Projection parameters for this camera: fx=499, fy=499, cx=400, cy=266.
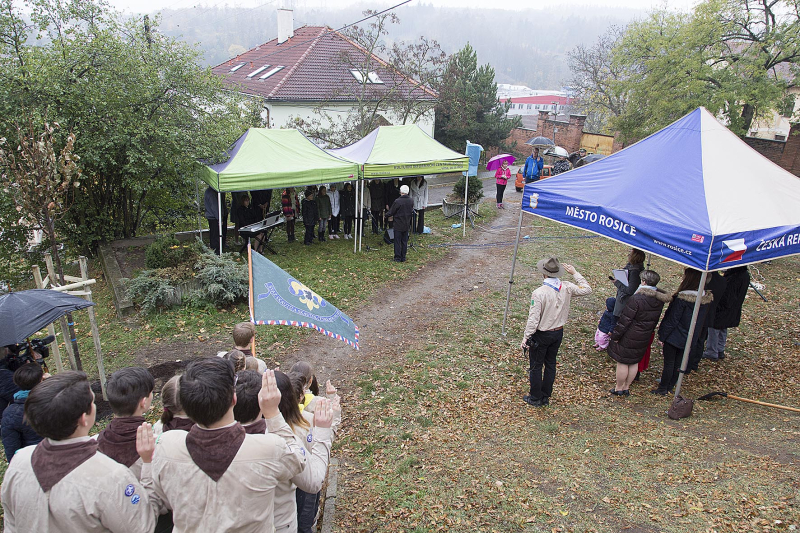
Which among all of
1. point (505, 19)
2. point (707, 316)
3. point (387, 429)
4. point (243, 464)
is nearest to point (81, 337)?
point (387, 429)

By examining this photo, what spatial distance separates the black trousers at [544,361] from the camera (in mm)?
5746

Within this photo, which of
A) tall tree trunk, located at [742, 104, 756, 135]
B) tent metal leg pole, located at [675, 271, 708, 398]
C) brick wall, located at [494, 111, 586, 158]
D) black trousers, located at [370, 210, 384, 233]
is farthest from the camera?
brick wall, located at [494, 111, 586, 158]

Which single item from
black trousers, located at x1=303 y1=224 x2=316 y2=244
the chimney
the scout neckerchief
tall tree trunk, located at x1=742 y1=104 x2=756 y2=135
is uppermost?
the chimney

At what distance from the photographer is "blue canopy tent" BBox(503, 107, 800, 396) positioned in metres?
5.33

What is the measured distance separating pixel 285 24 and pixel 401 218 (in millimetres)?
26465

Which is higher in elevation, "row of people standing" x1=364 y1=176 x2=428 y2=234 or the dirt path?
"row of people standing" x1=364 y1=176 x2=428 y2=234

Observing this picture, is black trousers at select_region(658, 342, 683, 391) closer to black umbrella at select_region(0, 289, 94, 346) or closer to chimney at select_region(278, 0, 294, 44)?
black umbrella at select_region(0, 289, 94, 346)

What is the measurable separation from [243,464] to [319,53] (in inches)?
1113

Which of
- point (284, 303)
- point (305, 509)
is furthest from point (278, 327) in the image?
point (305, 509)

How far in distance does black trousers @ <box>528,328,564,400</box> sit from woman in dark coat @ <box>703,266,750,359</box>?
2.60 meters

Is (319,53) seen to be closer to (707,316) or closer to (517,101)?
(707,316)

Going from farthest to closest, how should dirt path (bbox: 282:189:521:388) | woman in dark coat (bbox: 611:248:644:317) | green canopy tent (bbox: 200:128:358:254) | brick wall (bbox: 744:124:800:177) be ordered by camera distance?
brick wall (bbox: 744:124:800:177) → green canopy tent (bbox: 200:128:358:254) → dirt path (bbox: 282:189:521:388) → woman in dark coat (bbox: 611:248:644:317)

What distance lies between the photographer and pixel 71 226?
38.1 ft

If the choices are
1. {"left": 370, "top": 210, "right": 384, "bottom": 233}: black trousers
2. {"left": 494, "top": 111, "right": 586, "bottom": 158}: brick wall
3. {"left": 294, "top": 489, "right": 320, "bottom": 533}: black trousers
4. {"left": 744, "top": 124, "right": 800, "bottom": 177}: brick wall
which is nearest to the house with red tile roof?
{"left": 370, "top": 210, "right": 384, "bottom": 233}: black trousers
